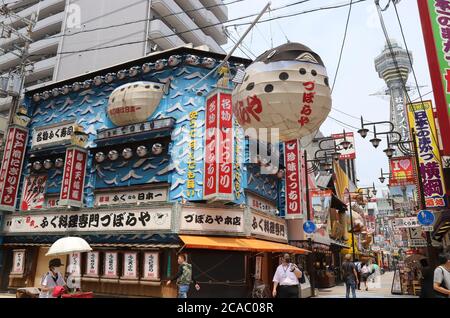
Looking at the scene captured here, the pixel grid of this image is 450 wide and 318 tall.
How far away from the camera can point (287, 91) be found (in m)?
6.40

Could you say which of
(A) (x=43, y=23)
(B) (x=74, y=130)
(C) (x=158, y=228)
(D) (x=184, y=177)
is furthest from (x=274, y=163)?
(A) (x=43, y=23)

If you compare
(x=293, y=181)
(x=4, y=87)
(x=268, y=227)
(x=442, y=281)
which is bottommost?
(x=442, y=281)

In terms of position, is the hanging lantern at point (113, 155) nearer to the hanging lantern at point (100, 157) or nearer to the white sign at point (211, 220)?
the hanging lantern at point (100, 157)

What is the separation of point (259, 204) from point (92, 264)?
25.3 feet

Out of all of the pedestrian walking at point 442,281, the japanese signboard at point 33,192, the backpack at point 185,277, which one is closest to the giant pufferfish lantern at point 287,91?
the pedestrian walking at point 442,281

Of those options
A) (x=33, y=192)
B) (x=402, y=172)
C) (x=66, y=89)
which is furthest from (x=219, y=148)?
(x=402, y=172)

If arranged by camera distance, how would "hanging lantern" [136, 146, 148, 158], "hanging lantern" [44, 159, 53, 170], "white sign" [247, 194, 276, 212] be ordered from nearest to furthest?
"white sign" [247, 194, 276, 212]
"hanging lantern" [136, 146, 148, 158]
"hanging lantern" [44, 159, 53, 170]

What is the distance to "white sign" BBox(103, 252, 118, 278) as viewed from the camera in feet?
45.9

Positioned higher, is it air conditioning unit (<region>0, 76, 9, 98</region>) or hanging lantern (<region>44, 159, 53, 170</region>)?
air conditioning unit (<region>0, 76, 9, 98</region>)

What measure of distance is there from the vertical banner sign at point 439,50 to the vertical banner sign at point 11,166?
61.0 ft

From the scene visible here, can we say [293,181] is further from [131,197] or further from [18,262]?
[18,262]

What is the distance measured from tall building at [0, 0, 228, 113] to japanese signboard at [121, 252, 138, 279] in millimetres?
21054

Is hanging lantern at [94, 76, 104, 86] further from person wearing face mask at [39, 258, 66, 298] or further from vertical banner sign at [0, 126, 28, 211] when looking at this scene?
person wearing face mask at [39, 258, 66, 298]

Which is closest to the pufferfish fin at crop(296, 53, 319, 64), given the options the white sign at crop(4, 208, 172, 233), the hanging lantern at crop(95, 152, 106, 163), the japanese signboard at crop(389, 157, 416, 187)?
the white sign at crop(4, 208, 172, 233)
